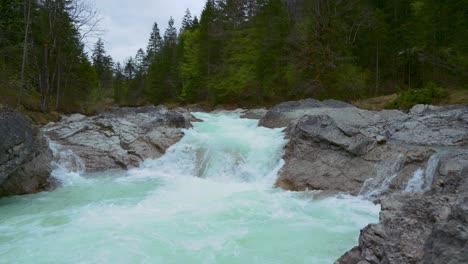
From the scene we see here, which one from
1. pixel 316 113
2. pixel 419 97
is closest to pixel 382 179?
pixel 316 113

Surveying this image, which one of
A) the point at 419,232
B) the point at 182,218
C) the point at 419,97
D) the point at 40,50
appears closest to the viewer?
the point at 419,232

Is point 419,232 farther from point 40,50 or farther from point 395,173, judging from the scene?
point 40,50

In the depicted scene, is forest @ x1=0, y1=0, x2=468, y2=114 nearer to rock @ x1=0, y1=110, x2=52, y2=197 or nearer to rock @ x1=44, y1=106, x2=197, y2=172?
rock @ x1=44, y1=106, x2=197, y2=172

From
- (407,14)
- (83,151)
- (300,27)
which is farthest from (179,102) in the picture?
(83,151)

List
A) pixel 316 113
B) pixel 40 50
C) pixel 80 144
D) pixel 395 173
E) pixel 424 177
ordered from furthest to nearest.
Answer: pixel 40 50 < pixel 316 113 < pixel 80 144 < pixel 395 173 < pixel 424 177

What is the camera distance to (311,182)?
10758 mm

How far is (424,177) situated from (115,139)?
11.4 m

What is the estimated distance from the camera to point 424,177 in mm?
9242

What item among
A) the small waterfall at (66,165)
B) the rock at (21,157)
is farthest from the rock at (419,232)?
the small waterfall at (66,165)

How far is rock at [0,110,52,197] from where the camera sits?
8.88m

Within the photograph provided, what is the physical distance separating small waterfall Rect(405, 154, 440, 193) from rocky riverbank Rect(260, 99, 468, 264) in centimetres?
2

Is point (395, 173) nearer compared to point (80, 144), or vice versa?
point (395, 173)

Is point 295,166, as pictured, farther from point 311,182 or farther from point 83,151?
point 83,151

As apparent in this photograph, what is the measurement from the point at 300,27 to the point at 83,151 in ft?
75.9
